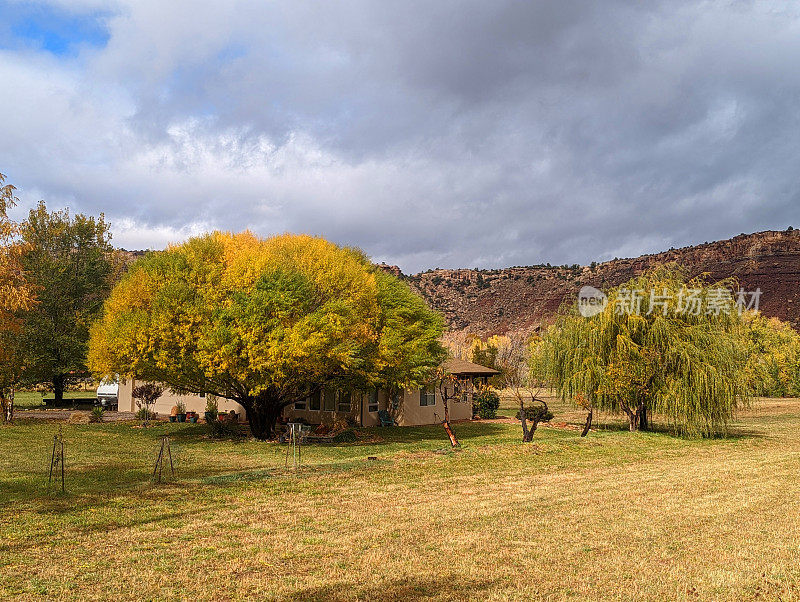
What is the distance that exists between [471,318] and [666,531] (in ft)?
323

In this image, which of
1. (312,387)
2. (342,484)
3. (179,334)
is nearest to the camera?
(342,484)

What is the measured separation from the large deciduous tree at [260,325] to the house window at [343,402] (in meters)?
4.03

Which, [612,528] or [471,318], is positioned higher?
[471,318]

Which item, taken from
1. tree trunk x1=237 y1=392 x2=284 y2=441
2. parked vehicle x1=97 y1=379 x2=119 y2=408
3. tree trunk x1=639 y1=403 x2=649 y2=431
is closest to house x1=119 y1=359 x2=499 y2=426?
tree trunk x1=237 y1=392 x2=284 y2=441

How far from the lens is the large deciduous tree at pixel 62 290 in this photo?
3828 cm

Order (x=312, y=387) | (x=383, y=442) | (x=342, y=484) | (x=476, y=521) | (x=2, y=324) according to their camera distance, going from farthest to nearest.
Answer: (x=312, y=387), (x=383, y=442), (x=2, y=324), (x=342, y=484), (x=476, y=521)

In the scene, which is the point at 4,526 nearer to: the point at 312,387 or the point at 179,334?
the point at 179,334

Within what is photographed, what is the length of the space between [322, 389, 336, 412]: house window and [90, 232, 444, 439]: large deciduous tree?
4272mm

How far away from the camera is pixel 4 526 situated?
387 inches

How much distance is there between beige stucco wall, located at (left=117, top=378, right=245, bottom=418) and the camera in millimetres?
33906

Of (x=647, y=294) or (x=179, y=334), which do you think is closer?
(x=179, y=334)

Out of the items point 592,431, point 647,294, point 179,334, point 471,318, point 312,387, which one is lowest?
point 592,431

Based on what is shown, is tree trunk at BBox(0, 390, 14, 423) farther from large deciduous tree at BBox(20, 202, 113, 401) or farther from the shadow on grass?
the shadow on grass

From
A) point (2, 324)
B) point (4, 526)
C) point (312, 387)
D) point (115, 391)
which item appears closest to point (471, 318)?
point (115, 391)
